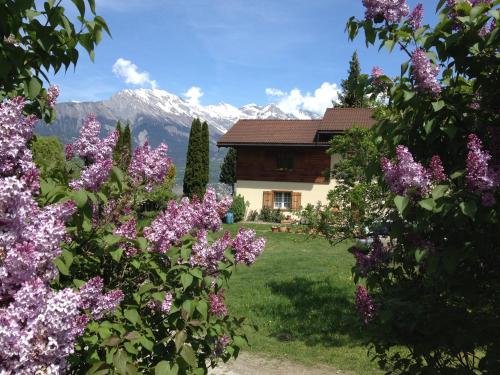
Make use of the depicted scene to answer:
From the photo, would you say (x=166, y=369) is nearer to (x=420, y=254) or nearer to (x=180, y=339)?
(x=180, y=339)

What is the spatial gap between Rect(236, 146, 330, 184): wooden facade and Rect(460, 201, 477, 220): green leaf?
96.4ft

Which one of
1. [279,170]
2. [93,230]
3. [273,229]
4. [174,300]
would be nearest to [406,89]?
[174,300]

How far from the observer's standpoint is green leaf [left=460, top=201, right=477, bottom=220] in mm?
2084

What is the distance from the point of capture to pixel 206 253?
10.2 feet

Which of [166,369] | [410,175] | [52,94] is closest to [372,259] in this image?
[410,175]

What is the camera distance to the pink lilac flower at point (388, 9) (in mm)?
2996

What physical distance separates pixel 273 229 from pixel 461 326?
80.2ft

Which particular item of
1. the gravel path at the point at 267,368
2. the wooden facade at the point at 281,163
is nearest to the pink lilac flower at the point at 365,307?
the gravel path at the point at 267,368

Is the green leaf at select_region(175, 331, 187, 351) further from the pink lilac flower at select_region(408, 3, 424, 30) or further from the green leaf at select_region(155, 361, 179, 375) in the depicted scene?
the pink lilac flower at select_region(408, 3, 424, 30)

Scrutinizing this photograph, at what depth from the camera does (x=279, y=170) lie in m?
32.4

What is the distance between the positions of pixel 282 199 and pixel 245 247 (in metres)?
29.2

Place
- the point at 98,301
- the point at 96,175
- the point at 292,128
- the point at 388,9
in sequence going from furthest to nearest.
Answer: the point at 292,128, the point at 388,9, the point at 96,175, the point at 98,301

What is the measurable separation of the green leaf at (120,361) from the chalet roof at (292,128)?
28.7m

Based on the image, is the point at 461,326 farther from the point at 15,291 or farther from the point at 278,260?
the point at 278,260
